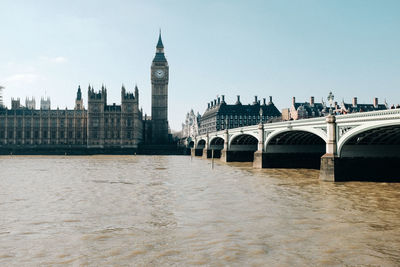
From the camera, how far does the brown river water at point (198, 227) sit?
9.60 m

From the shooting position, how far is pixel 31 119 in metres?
107

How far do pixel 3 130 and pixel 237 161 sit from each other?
78.0 meters

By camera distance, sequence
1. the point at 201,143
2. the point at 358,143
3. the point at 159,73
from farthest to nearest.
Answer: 1. the point at 159,73
2. the point at 201,143
3. the point at 358,143

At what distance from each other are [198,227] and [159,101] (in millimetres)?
107790

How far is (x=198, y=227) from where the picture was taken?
12.9m

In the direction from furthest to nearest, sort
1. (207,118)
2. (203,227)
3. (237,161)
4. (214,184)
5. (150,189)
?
(207,118) → (237,161) → (214,184) → (150,189) → (203,227)

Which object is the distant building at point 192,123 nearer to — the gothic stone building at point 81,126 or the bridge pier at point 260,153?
the gothic stone building at point 81,126

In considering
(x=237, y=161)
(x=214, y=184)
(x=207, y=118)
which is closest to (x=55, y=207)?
(x=214, y=184)

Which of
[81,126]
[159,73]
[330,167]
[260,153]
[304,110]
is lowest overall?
[330,167]

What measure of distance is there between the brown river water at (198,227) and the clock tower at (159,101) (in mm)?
95452

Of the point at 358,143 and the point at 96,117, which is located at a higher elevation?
the point at 96,117

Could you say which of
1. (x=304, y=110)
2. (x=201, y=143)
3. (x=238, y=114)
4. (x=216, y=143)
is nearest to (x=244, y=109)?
(x=238, y=114)

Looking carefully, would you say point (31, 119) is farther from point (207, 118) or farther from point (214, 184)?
point (214, 184)

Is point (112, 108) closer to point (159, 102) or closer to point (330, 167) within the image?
point (159, 102)
